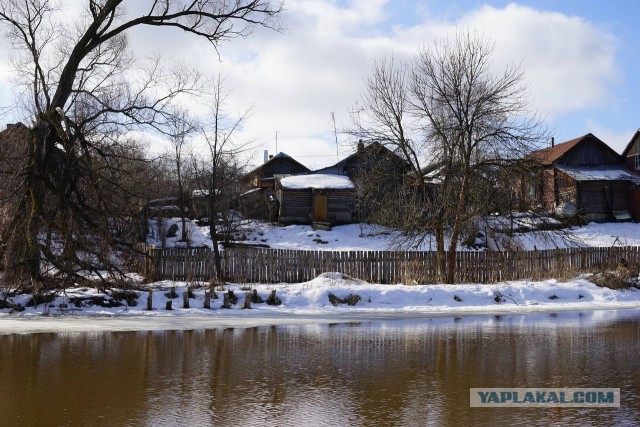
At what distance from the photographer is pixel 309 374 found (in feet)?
32.4

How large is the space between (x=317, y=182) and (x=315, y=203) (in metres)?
2.02

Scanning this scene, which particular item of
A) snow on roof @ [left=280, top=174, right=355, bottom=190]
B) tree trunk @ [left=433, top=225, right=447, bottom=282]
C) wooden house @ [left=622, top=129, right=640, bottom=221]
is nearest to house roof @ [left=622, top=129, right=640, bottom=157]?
wooden house @ [left=622, top=129, right=640, bottom=221]

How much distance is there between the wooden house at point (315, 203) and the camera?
50594mm

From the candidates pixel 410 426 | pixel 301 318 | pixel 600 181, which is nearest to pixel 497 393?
pixel 410 426

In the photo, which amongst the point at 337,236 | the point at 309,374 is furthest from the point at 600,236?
the point at 309,374

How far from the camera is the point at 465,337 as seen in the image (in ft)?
45.6

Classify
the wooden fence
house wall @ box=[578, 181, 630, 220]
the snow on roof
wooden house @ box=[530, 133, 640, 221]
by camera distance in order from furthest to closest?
house wall @ box=[578, 181, 630, 220] < the snow on roof < wooden house @ box=[530, 133, 640, 221] < the wooden fence

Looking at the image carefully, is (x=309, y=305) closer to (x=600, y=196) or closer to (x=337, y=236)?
(x=337, y=236)

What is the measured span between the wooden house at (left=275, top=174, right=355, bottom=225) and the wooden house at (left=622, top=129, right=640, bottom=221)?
21.9 metres

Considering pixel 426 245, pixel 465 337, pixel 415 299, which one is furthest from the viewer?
pixel 426 245

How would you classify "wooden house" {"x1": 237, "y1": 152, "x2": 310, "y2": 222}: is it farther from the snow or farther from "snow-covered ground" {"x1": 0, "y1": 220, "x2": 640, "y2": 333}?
"snow-covered ground" {"x1": 0, "y1": 220, "x2": 640, "y2": 333}

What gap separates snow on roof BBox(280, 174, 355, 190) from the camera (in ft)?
164

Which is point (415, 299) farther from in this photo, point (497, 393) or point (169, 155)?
point (169, 155)

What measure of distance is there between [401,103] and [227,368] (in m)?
18.0
